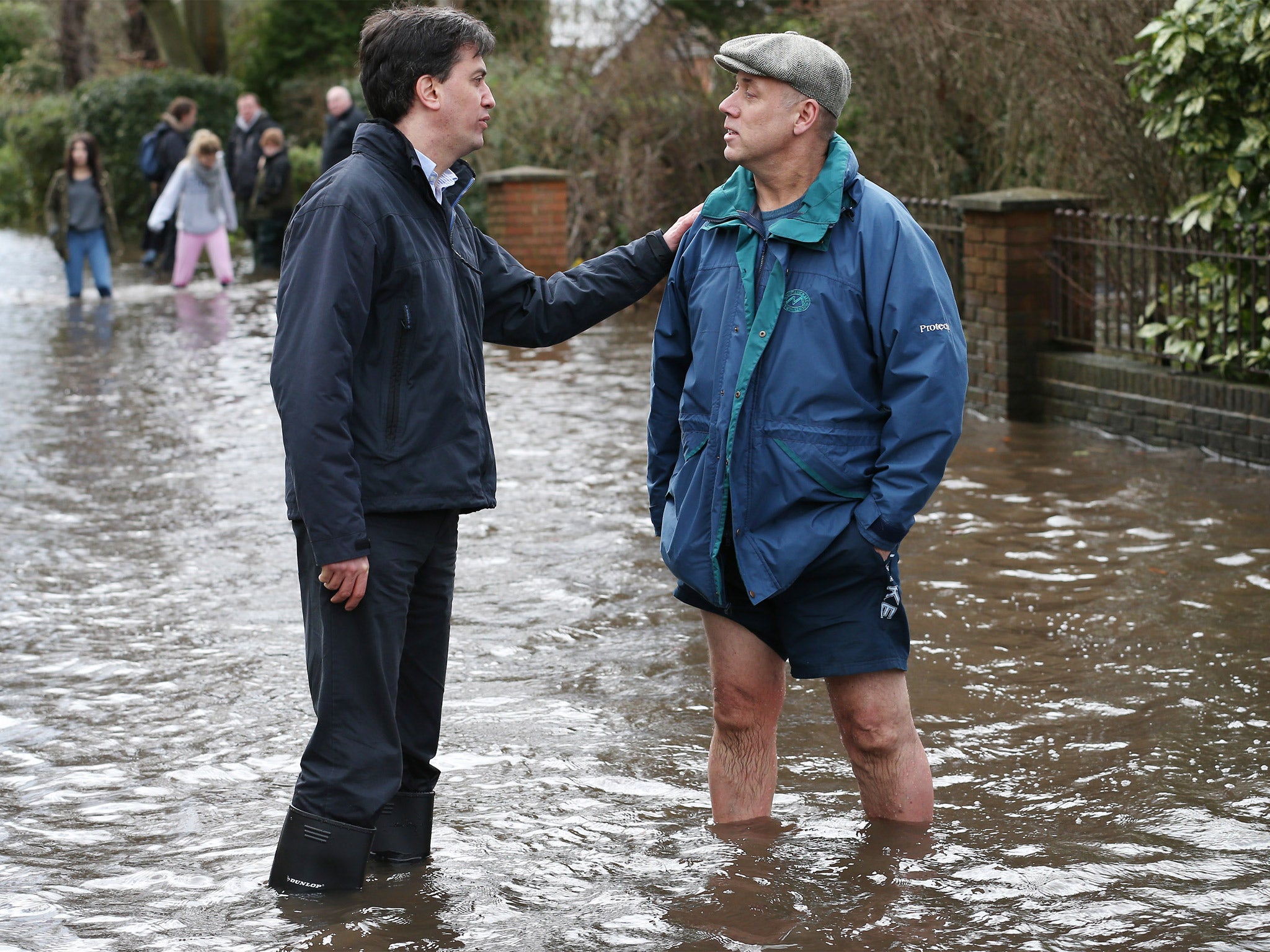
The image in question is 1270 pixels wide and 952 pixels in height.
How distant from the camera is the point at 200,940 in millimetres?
3500

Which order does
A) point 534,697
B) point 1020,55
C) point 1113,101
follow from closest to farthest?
point 534,697 < point 1113,101 < point 1020,55

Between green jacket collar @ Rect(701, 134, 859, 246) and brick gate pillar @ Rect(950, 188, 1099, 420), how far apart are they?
21.1 feet

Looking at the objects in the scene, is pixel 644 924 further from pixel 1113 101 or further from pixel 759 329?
pixel 1113 101

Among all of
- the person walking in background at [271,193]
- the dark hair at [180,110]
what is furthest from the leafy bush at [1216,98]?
the dark hair at [180,110]

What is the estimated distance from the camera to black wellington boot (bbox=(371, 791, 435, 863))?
3885mm

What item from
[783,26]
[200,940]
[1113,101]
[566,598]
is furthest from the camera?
[783,26]

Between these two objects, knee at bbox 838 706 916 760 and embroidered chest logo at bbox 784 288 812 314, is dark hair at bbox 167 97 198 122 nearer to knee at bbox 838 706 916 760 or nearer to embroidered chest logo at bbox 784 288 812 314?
embroidered chest logo at bbox 784 288 812 314

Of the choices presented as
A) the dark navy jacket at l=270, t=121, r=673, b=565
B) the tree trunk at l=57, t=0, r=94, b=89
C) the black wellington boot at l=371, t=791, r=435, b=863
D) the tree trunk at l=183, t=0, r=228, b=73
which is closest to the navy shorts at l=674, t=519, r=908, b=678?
the dark navy jacket at l=270, t=121, r=673, b=565

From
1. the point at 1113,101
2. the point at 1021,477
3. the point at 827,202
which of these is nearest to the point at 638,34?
the point at 1113,101

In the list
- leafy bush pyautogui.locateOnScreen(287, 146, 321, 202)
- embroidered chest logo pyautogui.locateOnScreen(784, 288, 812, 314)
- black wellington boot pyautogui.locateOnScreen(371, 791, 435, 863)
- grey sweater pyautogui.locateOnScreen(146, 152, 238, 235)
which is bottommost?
black wellington boot pyautogui.locateOnScreen(371, 791, 435, 863)

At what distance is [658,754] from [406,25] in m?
2.19

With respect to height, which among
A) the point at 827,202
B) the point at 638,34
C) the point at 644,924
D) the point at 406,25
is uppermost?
the point at 638,34

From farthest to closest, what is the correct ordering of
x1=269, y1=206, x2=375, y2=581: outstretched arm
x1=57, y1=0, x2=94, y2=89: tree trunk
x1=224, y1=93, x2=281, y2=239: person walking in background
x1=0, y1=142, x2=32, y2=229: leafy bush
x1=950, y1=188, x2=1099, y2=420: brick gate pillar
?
x1=57, y1=0, x2=94, y2=89: tree trunk → x1=0, y1=142, x2=32, y2=229: leafy bush → x1=224, y1=93, x2=281, y2=239: person walking in background → x1=950, y1=188, x2=1099, y2=420: brick gate pillar → x1=269, y1=206, x2=375, y2=581: outstretched arm

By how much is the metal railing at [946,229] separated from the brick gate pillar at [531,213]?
4936mm
